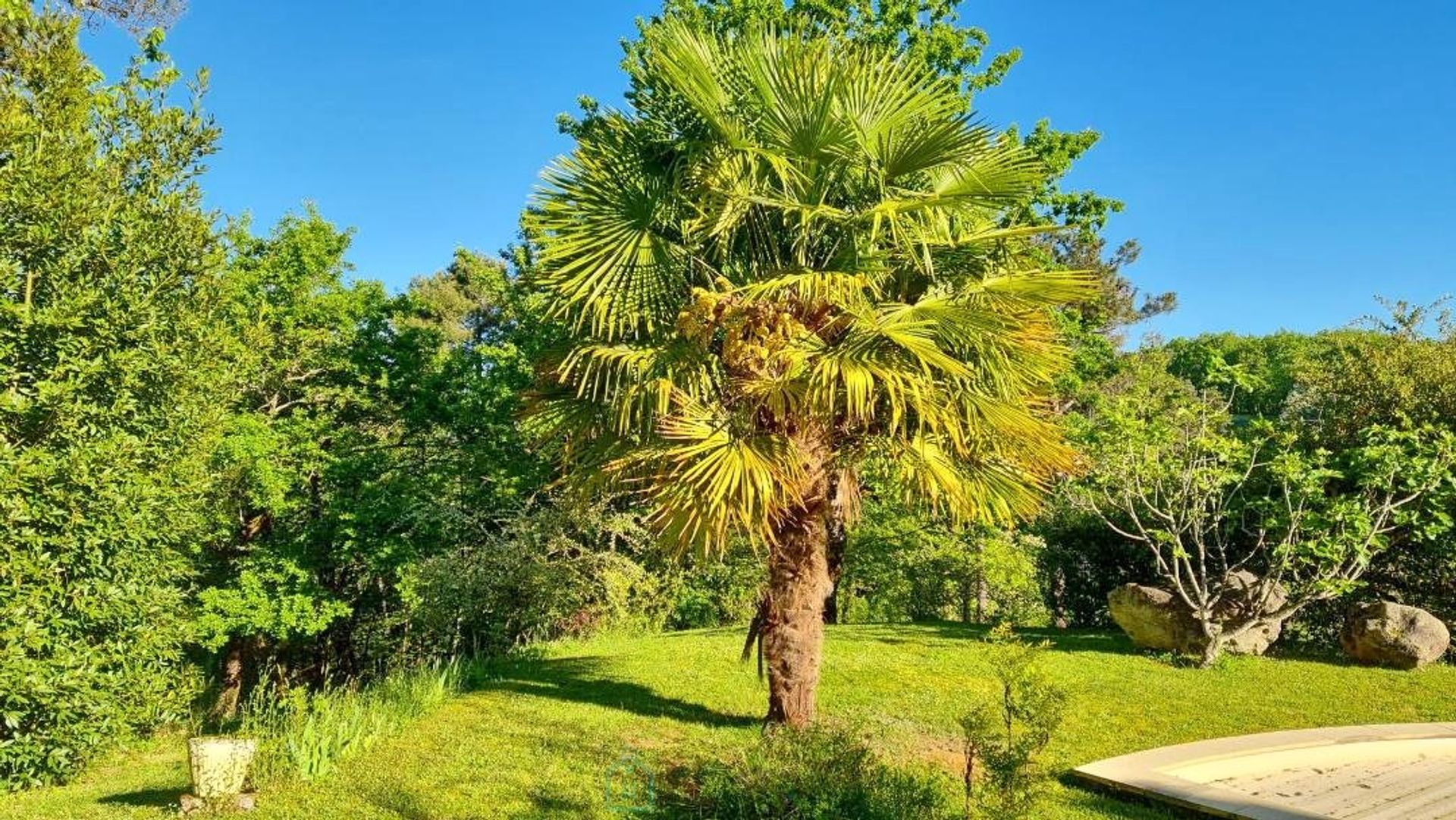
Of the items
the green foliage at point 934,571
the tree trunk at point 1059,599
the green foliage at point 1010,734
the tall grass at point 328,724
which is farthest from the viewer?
the tree trunk at point 1059,599

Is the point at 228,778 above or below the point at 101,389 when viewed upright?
below

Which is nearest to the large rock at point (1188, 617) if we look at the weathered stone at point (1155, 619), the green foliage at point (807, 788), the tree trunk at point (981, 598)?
the weathered stone at point (1155, 619)

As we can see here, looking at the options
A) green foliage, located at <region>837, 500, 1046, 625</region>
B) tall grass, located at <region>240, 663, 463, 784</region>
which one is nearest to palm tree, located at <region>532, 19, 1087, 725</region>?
tall grass, located at <region>240, 663, 463, 784</region>

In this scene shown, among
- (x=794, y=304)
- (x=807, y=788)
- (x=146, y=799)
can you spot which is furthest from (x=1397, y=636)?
(x=146, y=799)

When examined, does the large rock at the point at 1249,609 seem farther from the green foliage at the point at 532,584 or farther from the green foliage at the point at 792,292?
the green foliage at the point at 532,584

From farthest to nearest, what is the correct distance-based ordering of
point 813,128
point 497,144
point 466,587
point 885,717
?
1. point 497,144
2. point 466,587
3. point 885,717
4. point 813,128

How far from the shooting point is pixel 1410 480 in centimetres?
1016

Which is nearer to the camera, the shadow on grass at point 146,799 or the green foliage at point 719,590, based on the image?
the shadow on grass at point 146,799

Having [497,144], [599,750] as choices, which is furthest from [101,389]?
[497,144]

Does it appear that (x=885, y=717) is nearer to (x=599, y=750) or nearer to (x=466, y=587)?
(x=599, y=750)

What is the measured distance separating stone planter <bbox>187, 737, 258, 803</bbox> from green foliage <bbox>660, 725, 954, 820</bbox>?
2974mm

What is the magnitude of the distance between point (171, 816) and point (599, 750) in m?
2.86

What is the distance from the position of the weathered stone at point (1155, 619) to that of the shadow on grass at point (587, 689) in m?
6.53

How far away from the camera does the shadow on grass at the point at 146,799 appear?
5961 mm
